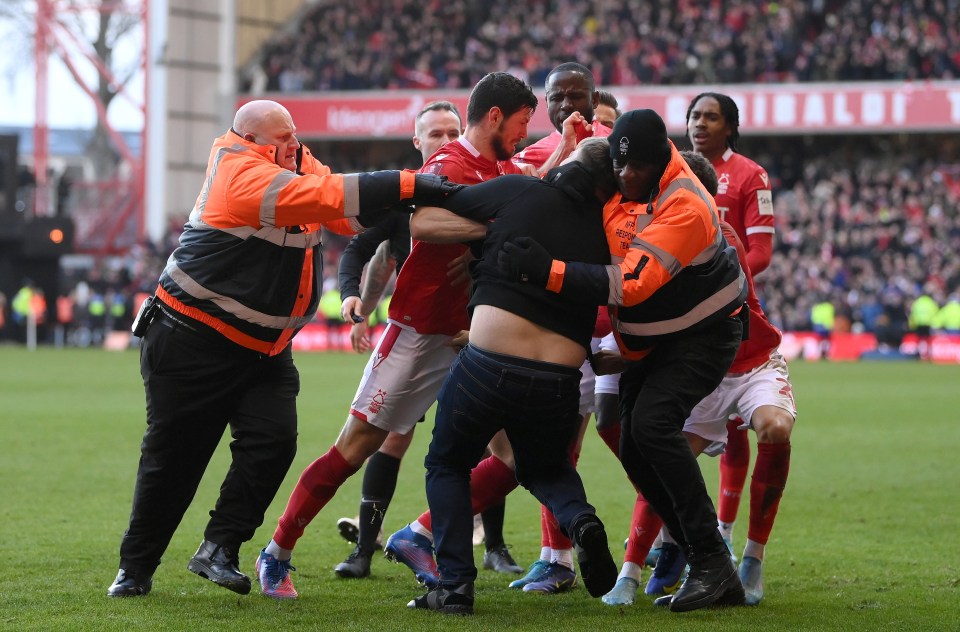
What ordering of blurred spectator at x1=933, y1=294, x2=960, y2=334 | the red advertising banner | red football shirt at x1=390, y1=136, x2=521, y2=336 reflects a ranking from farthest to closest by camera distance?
the red advertising banner → blurred spectator at x1=933, y1=294, x2=960, y2=334 → red football shirt at x1=390, y1=136, x2=521, y2=336

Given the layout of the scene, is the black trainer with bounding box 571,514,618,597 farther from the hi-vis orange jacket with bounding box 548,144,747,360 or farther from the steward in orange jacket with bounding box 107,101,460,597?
the steward in orange jacket with bounding box 107,101,460,597

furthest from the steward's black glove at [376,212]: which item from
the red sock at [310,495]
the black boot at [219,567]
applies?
the black boot at [219,567]

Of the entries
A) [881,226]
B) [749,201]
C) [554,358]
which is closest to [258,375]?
[554,358]

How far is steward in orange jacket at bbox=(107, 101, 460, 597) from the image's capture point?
570cm

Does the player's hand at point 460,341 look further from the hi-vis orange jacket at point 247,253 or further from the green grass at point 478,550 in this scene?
the green grass at point 478,550

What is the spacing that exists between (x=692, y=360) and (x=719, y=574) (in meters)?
0.91

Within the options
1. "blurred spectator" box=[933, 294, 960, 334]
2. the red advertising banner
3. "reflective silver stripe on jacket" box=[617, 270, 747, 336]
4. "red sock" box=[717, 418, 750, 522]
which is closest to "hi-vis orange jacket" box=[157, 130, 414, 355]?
"reflective silver stripe on jacket" box=[617, 270, 747, 336]

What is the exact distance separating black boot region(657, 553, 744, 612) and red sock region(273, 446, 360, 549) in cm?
169

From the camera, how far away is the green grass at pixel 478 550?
5.45 metres

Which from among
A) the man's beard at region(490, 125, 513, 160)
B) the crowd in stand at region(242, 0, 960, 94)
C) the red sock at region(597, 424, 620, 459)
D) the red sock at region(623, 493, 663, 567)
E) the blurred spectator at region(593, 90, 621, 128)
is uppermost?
the crowd in stand at region(242, 0, 960, 94)

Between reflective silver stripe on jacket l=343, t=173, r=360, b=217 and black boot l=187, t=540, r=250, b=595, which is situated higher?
reflective silver stripe on jacket l=343, t=173, r=360, b=217

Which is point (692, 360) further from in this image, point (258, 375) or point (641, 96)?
point (641, 96)

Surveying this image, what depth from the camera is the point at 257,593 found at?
19.8 feet

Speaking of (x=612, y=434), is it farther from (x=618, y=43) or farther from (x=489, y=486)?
(x=618, y=43)
